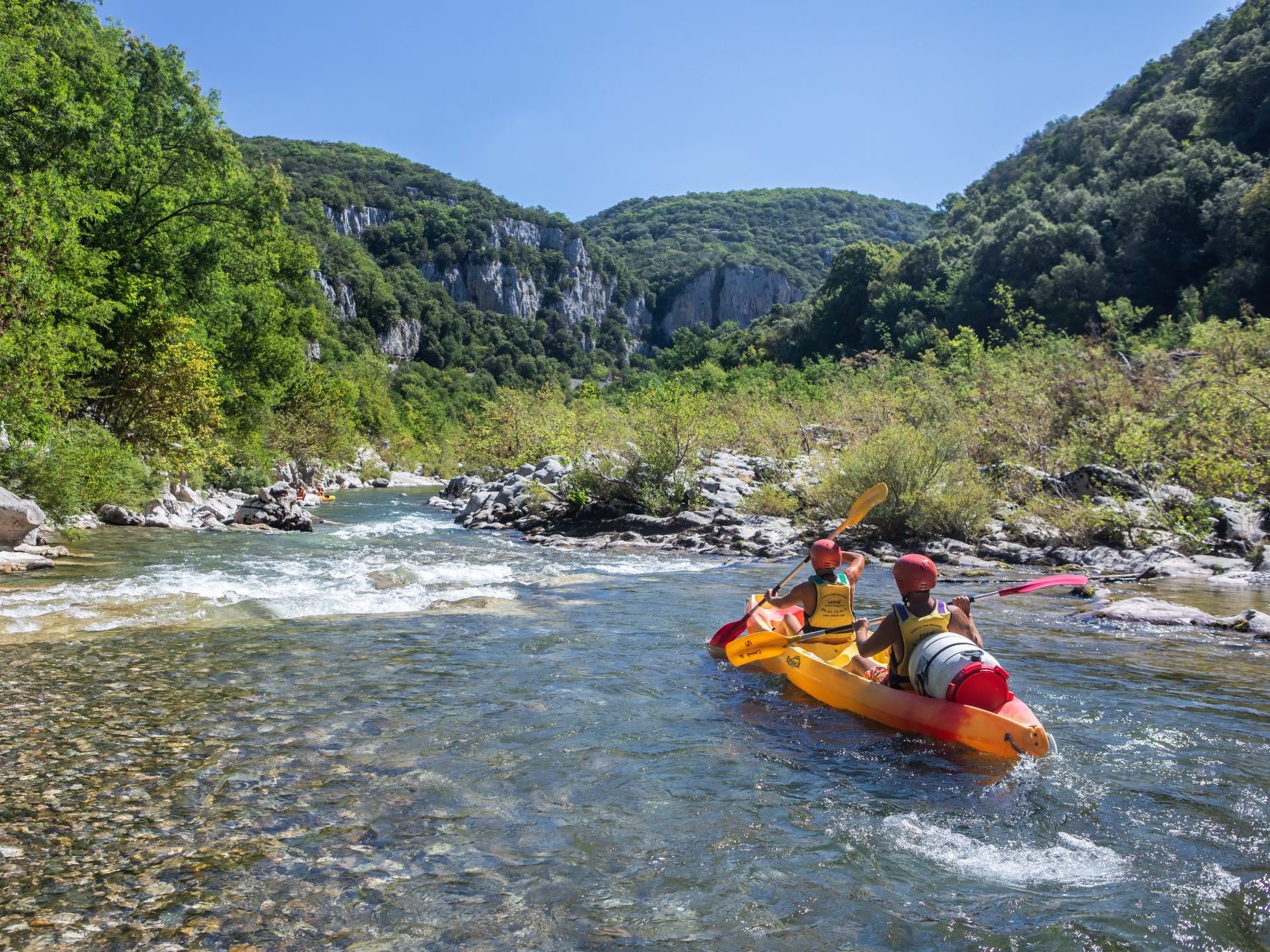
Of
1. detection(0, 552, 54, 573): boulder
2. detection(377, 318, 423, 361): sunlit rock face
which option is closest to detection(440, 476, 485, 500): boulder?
detection(0, 552, 54, 573): boulder

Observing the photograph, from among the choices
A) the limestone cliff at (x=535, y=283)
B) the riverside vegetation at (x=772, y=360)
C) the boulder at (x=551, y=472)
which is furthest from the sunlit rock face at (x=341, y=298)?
the boulder at (x=551, y=472)

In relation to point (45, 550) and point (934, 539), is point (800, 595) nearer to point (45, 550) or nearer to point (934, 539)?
point (934, 539)

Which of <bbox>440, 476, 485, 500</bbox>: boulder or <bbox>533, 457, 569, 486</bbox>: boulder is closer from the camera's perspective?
<bbox>533, 457, 569, 486</bbox>: boulder

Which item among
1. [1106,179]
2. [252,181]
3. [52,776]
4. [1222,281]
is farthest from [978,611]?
[1106,179]

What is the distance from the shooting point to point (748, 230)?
Answer: 6009 inches

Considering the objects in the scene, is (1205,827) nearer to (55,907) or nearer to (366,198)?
(55,907)

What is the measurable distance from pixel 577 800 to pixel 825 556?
3503 mm

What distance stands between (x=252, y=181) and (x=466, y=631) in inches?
692

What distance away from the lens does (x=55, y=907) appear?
3.05 metres

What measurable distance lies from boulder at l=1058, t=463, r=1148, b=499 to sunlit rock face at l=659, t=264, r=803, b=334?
115928mm

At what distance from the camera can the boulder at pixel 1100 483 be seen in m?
15.3

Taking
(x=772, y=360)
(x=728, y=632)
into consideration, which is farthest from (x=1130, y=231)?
(x=728, y=632)

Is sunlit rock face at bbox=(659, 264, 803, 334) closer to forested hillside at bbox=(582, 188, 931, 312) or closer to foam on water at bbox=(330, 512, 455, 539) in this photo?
forested hillside at bbox=(582, 188, 931, 312)

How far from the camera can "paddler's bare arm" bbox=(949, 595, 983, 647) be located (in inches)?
228
